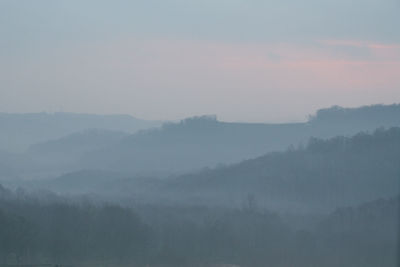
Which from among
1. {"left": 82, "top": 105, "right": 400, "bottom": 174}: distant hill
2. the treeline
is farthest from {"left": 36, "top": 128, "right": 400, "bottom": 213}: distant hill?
{"left": 82, "top": 105, "right": 400, "bottom": 174}: distant hill

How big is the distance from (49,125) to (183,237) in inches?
2123

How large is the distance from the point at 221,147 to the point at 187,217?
25.3 metres

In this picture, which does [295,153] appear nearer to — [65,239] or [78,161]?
[65,239]

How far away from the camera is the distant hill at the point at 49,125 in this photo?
59.3 meters

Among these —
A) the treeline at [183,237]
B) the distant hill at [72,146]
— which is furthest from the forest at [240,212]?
the distant hill at [72,146]

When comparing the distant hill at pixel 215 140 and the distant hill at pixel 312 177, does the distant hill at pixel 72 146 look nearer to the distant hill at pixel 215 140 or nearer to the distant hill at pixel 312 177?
the distant hill at pixel 215 140

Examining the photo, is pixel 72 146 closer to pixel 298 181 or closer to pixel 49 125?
pixel 49 125

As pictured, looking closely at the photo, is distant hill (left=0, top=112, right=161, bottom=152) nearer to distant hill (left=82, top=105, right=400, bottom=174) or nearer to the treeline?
distant hill (left=82, top=105, right=400, bottom=174)

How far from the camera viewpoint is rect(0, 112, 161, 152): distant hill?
195 feet

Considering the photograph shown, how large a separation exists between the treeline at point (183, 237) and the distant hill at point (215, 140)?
13.7 m

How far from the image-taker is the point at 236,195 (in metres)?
24.9

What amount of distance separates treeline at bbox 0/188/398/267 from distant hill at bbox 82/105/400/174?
1374 cm

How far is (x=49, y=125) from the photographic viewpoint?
226 feet

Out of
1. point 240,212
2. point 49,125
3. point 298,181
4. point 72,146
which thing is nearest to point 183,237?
point 240,212
